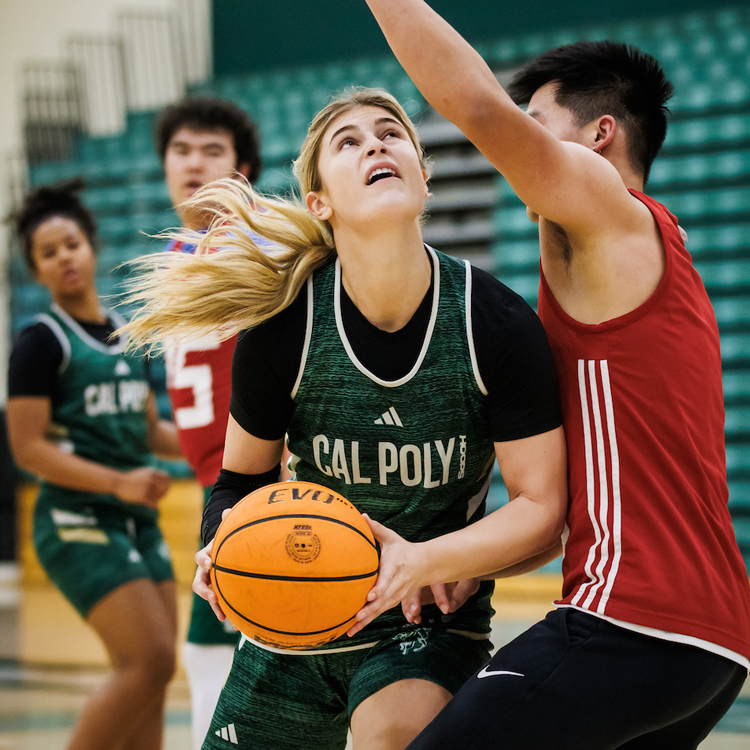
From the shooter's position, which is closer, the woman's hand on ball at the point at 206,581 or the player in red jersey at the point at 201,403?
the woman's hand on ball at the point at 206,581

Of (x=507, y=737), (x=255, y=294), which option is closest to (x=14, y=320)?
(x=255, y=294)

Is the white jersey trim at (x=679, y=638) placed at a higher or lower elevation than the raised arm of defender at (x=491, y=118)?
lower

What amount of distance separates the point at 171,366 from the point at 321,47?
28.1ft

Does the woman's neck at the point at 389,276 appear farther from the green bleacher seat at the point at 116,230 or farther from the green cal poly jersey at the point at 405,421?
the green bleacher seat at the point at 116,230

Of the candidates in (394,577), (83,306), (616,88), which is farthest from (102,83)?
(394,577)

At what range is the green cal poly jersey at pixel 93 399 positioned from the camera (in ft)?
12.0

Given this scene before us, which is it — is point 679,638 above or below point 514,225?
below

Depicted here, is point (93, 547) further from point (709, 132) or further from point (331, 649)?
point (709, 132)

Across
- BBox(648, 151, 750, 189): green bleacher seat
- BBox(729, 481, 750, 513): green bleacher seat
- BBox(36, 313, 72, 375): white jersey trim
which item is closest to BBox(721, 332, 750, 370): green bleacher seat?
BBox(729, 481, 750, 513): green bleacher seat

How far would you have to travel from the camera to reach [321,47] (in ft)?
35.1

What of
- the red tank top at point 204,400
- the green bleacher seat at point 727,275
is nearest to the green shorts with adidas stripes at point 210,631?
the red tank top at point 204,400

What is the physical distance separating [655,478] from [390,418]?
0.56 m

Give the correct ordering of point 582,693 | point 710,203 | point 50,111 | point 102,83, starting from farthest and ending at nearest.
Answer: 1. point 102,83
2. point 50,111
3. point 710,203
4. point 582,693

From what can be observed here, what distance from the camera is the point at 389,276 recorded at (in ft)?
6.53
